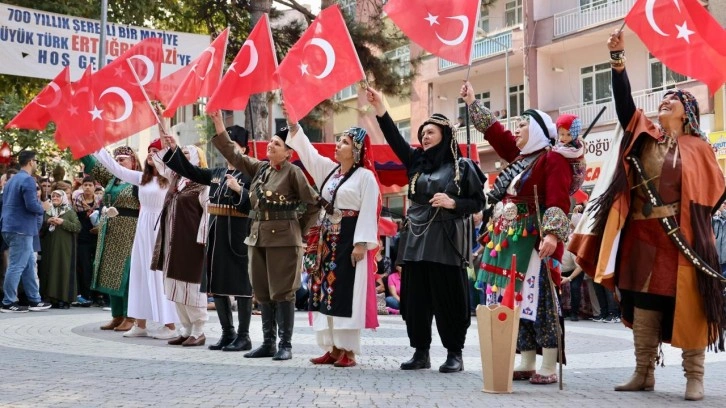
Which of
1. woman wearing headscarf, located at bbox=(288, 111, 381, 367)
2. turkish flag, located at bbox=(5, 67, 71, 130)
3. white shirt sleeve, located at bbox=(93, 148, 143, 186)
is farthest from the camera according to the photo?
turkish flag, located at bbox=(5, 67, 71, 130)

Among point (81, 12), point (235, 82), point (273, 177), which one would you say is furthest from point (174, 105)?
point (81, 12)

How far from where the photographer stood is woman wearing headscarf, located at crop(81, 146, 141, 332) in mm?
12031

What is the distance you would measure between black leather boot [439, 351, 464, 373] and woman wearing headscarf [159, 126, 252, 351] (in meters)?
2.38

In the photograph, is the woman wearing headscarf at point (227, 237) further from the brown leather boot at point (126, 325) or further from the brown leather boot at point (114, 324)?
the brown leather boot at point (114, 324)

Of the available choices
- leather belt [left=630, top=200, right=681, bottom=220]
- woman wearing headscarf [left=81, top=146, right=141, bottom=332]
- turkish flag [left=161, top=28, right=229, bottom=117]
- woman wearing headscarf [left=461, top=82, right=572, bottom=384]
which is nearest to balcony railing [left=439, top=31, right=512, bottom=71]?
woman wearing headscarf [left=81, top=146, right=141, bottom=332]

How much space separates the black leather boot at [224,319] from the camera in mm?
9953

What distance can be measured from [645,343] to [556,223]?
1042 millimetres

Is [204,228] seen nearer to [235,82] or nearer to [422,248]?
[235,82]

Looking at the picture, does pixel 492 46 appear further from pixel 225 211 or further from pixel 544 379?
pixel 544 379

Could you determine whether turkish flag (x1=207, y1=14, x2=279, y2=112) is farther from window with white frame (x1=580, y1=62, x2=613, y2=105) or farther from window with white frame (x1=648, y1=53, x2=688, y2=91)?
window with white frame (x1=580, y1=62, x2=613, y2=105)

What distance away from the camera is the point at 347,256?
8711mm

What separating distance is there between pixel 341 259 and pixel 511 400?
8.45 ft

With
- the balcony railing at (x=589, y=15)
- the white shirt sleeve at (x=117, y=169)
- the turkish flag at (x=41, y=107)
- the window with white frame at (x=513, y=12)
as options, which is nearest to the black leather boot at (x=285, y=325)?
the white shirt sleeve at (x=117, y=169)

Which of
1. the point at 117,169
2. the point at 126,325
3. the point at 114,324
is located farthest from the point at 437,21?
the point at 114,324
